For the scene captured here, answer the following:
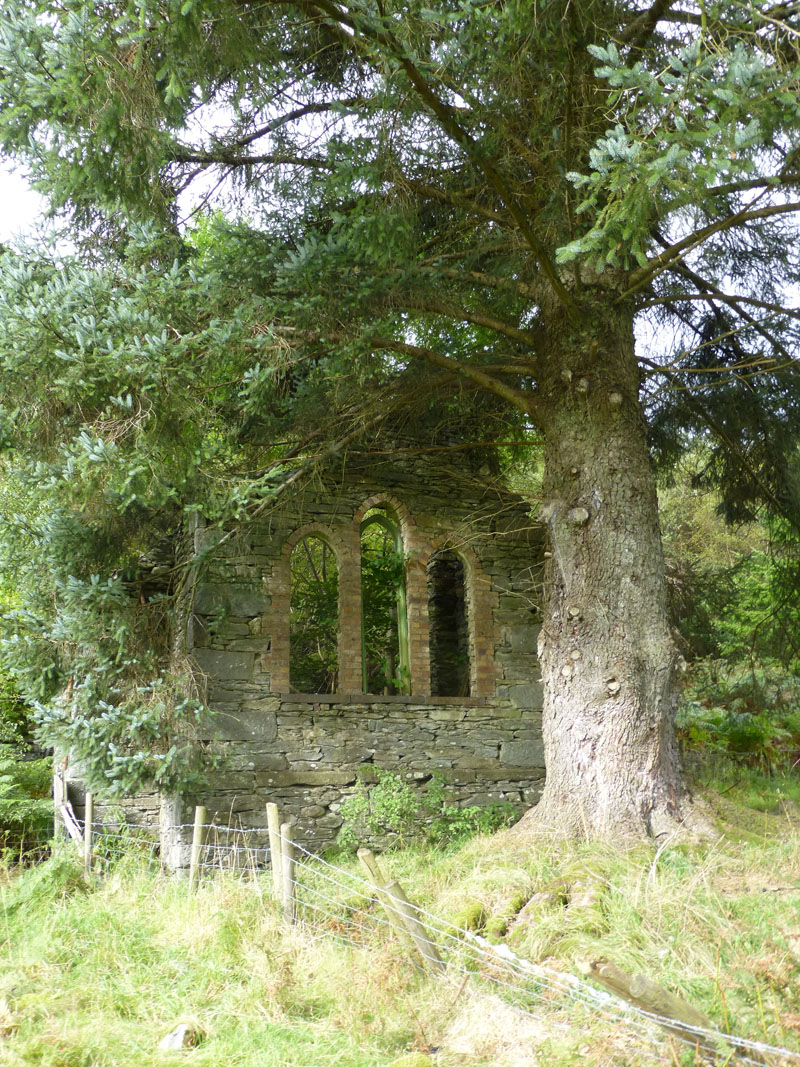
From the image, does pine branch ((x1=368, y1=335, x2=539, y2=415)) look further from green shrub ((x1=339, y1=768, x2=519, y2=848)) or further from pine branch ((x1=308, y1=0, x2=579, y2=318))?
green shrub ((x1=339, y1=768, x2=519, y2=848))

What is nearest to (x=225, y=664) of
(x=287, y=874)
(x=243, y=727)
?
(x=243, y=727)

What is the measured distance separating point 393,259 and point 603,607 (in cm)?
311

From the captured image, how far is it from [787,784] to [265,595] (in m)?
6.18

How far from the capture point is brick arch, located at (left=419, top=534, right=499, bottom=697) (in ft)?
32.4

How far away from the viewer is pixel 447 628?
1177 cm

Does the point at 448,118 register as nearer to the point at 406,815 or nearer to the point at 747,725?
the point at 406,815

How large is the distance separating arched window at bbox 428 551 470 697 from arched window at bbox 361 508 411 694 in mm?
535

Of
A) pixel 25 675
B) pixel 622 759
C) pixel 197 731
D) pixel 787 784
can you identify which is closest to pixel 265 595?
pixel 197 731

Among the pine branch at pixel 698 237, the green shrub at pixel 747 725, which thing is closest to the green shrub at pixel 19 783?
the pine branch at pixel 698 237

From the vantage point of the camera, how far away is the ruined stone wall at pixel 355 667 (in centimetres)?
859

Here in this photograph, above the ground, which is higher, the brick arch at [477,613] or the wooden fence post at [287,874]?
the brick arch at [477,613]

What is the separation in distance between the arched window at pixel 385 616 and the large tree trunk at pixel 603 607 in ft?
9.29

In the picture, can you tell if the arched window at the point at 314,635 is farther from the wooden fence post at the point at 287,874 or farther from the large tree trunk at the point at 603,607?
the wooden fence post at the point at 287,874

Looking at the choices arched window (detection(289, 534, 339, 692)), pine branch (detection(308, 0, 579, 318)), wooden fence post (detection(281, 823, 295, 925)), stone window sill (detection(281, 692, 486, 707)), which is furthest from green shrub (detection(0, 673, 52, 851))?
pine branch (detection(308, 0, 579, 318))
